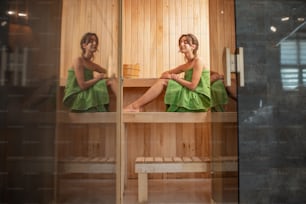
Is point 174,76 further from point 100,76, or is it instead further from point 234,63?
point 100,76

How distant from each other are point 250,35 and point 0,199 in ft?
3.99

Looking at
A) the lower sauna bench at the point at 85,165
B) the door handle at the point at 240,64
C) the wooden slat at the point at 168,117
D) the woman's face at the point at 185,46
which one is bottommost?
the lower sauna bench at the point at 85,165

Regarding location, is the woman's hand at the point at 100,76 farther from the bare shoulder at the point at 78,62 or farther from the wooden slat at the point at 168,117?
the wooden slat at the point at 168,117

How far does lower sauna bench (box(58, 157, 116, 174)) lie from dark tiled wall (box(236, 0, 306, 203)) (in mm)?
657

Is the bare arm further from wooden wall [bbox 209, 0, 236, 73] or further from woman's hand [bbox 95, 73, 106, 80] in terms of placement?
wooden wall [bbox 209, 0, 236, 73]

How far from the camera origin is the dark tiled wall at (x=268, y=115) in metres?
1.21

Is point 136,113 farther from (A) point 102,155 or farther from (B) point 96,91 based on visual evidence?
(B) point 96,91

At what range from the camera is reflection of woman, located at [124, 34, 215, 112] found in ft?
6.56

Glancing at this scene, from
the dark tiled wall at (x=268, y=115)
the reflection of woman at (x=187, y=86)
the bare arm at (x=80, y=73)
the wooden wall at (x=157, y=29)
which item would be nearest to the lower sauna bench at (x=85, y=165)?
the bare arm at (x=80, y=73)

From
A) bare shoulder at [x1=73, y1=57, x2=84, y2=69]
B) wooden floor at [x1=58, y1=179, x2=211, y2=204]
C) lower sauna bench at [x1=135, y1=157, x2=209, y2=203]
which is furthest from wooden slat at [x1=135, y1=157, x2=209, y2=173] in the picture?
bare shoulder at [x1=73, y1=57, x2=84, y2=69]

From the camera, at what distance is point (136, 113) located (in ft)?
6.66

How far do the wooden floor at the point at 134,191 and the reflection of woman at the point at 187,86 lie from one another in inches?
25.8

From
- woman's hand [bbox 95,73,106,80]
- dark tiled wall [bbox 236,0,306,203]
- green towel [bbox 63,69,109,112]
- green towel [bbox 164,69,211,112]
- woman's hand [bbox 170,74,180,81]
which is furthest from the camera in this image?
woman's hand [bbox 170,74,180,81]

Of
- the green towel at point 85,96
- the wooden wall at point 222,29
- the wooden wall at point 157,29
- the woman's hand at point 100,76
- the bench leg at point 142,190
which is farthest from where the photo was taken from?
the wooden wall at point 157,29
